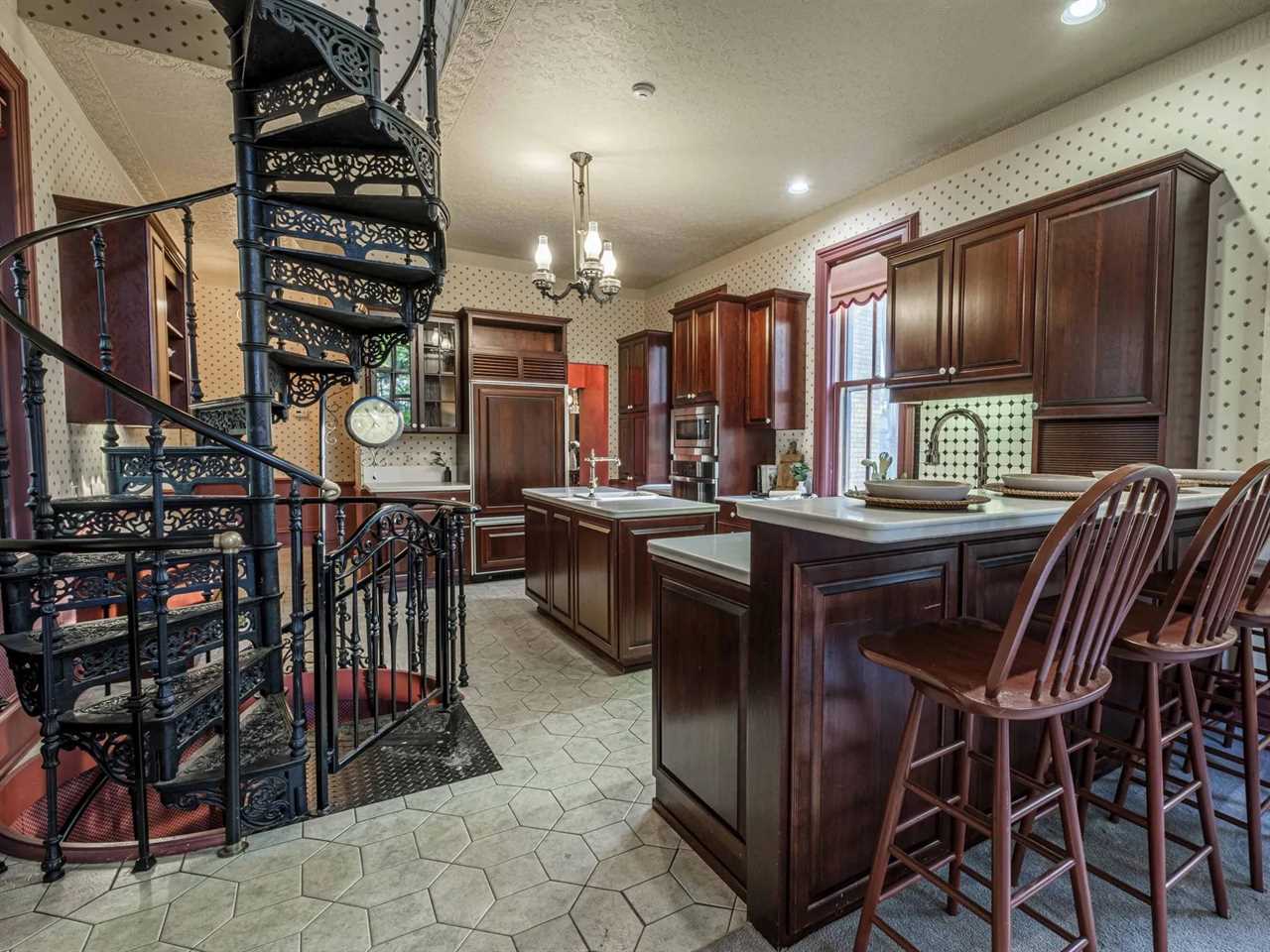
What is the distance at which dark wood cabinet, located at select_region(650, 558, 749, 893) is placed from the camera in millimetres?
1627

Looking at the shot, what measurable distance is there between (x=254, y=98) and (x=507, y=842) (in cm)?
287

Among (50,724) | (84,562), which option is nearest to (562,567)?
(84,562)

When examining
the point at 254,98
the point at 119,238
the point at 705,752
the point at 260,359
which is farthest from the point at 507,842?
the point at 119,238

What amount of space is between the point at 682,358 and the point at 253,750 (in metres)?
4.46

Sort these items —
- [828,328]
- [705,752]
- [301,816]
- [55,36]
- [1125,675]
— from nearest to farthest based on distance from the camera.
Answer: [705,752]
[301,816]
[1125,675]
[55,36]
[828,328]

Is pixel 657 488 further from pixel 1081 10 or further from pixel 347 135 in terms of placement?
pixel 1081 10

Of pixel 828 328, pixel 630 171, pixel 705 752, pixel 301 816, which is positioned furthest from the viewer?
pixel 828 328

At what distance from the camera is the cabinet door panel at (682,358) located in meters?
5.45

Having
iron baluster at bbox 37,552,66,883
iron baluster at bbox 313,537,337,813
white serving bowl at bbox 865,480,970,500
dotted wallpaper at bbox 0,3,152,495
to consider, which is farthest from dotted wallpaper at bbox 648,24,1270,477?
dotted wallpaper at bbox 0,3,152,495

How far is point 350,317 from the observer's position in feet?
8.46

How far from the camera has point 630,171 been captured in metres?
4.08

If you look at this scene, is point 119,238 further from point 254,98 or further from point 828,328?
point 828,328

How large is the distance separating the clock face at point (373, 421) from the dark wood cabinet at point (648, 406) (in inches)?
98.5

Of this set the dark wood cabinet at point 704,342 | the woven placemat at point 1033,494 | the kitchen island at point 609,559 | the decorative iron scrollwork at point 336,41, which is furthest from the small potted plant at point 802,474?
the decorative iron scrollwork at point 336,41
